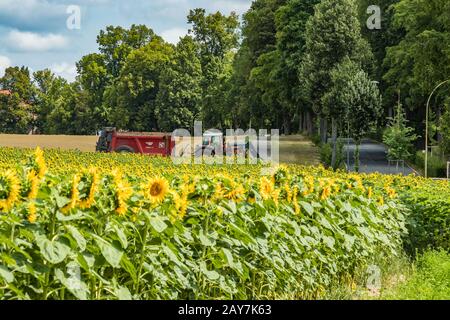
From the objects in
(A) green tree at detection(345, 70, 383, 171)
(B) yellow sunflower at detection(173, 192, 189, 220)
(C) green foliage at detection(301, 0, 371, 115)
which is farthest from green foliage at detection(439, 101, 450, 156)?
(B) yellow sunflower at detection(173, 192, 189, 220)

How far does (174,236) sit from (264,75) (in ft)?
198

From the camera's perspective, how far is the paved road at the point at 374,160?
49219mm

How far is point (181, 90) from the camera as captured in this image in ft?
270

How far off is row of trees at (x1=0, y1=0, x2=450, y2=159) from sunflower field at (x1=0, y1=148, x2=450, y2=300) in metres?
38.9

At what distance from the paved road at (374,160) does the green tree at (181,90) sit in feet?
63.1

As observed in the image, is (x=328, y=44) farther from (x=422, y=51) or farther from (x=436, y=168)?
(x=436, y=168)

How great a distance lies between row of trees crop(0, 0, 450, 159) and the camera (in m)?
51.1

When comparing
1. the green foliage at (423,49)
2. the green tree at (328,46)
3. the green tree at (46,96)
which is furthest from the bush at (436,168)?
the green tree at (46,96)

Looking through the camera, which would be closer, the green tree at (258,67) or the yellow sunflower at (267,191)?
the yellow sunflower at (267,191)

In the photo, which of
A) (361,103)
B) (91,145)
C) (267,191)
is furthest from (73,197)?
(91,145)

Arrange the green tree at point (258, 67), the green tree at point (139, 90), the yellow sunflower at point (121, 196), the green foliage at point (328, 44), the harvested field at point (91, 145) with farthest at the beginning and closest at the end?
the green tree at point (139, 90) → the green tree at point (258, 67) → the harvested field at point (91, 145) → the green foliage at point (328, 44) → the yellow sunflower at point (121, 196)

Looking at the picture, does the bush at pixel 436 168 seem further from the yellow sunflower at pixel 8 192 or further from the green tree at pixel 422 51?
the yellow sunflower at pixel 8 192

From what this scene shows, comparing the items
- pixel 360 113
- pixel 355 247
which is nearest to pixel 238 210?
pixel 355 247

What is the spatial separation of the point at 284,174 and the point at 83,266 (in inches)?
150
